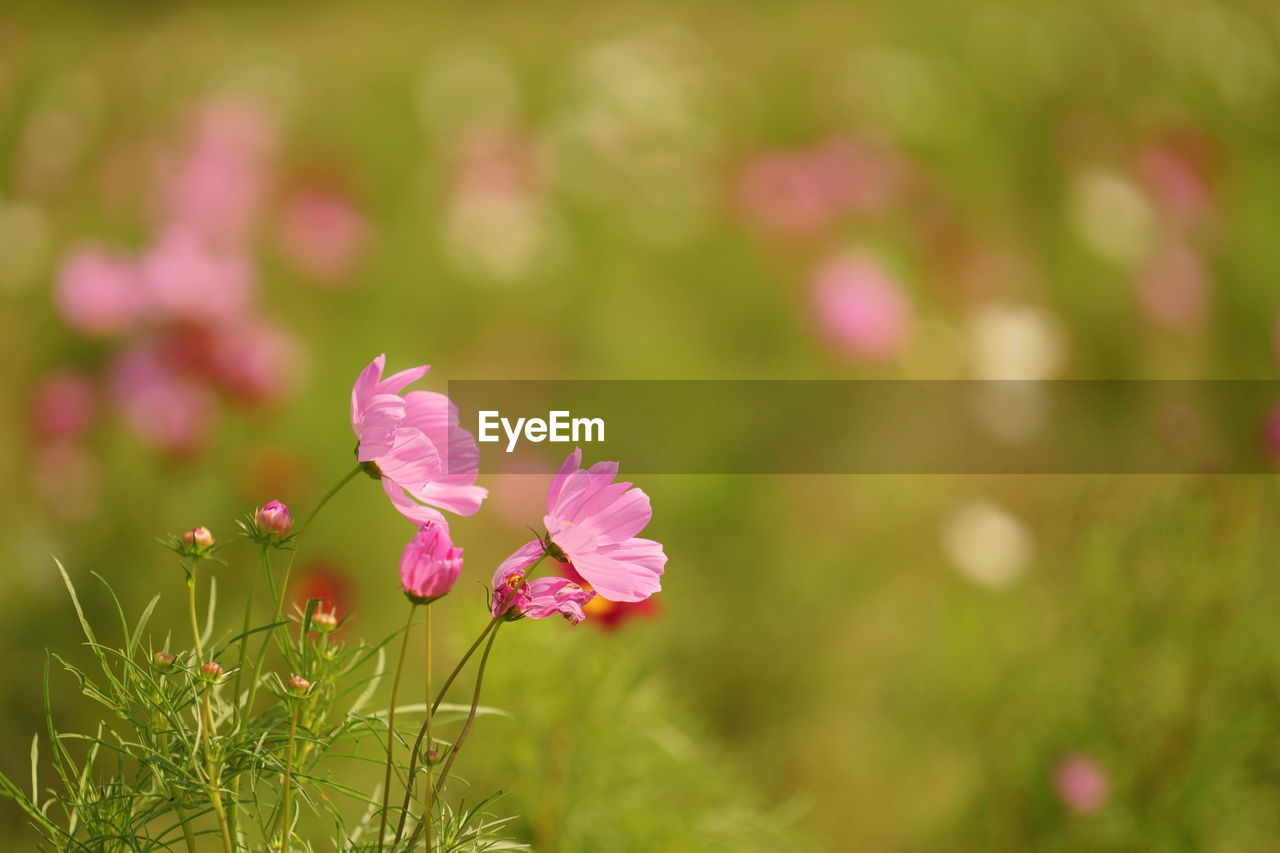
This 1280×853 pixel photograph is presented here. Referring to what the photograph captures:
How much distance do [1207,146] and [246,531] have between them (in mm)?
2228

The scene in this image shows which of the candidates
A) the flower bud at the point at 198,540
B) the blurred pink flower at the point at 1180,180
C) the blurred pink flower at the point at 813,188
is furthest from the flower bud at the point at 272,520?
the blurred pink flower at the point at 1180,180

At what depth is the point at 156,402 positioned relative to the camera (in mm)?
1039

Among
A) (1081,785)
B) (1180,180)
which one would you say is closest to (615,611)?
(1081,785)

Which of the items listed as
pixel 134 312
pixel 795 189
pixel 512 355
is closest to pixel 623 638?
pixel 134 312

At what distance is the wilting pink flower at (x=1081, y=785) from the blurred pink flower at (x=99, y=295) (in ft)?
3.26

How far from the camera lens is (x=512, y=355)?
6.32ft

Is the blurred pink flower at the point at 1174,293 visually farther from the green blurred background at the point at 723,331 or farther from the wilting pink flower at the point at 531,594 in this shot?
the wilting pink flower at the point at 531,594

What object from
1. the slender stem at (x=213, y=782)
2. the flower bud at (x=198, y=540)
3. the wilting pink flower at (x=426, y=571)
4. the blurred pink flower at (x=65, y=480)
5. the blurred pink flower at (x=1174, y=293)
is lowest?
the slender stem at (x=213, y=782)

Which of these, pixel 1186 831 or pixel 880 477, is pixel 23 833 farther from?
pixel 880 477

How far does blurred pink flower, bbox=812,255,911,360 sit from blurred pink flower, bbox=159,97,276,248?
978mm

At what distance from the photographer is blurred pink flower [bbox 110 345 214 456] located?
3.40 feet

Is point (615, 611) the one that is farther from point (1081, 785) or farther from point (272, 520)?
point (1081, 785)

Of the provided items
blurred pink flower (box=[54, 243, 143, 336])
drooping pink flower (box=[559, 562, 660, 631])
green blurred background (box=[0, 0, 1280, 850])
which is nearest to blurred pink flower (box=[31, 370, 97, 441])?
green blurred background (box=[0, 0, 1280, 850])

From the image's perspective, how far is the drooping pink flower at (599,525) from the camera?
35 centimetres
